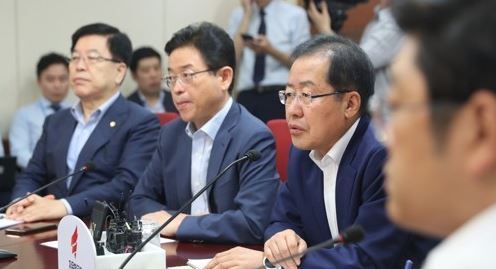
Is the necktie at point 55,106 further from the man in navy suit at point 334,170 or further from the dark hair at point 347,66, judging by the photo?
the dark hair at point 347,66

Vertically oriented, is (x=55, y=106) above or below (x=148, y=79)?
below

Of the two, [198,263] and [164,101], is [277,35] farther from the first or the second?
[198,263]

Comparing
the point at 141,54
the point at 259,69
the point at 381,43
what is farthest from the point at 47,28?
the point at 381,43

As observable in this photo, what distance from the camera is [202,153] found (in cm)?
283

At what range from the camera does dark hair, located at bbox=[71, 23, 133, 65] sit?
348 centimetres

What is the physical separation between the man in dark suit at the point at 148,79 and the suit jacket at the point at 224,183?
8.24ft

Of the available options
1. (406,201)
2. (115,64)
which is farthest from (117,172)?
(406,201)

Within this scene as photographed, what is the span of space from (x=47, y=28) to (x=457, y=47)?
15.8 ft

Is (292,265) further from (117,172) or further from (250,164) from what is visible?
(117,172)

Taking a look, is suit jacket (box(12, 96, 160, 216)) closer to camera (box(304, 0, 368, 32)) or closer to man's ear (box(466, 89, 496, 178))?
camera (box(304, 0, 368, 32))

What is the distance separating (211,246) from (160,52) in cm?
355

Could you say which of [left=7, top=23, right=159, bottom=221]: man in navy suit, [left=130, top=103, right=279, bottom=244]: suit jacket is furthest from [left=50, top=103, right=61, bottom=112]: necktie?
[left=130, top=103, right=279, bottom=244]: suit jacket

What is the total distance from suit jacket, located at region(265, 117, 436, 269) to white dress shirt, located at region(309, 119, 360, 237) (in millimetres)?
13

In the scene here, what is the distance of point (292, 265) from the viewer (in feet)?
6.77
